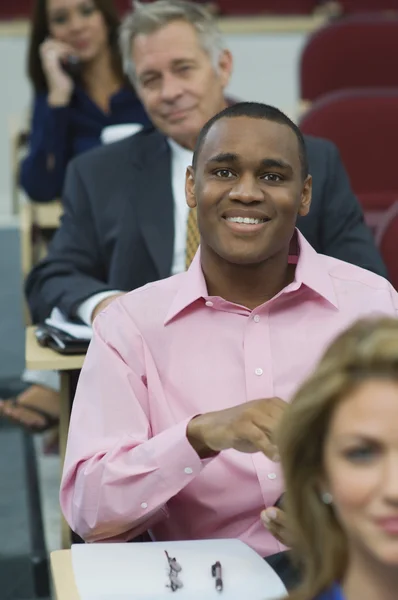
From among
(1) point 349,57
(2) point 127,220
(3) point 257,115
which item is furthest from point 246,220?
(1) point 349,57

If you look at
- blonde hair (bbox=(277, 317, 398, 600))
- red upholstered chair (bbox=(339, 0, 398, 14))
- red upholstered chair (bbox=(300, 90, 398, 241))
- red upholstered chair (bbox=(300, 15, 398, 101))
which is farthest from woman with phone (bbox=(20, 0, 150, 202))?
blonde hair (bbox=(277, 317, 398, 600))

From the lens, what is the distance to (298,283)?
1.76 meters

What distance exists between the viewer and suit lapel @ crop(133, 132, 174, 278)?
2.62m

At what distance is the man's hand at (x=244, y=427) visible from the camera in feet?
4.65

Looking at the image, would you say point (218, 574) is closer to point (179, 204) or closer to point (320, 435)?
Answer: point (320, 435)

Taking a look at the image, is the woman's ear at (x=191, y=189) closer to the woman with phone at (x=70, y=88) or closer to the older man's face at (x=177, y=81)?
the older man's face at (x=177, y=81)

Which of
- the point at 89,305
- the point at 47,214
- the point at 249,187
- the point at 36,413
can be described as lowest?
the point at 36,413

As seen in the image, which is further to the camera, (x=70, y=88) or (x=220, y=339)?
(x=70, y=88)

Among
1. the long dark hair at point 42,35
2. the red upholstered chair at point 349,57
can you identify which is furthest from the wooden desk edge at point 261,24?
the red upholstered chair at point 349,57

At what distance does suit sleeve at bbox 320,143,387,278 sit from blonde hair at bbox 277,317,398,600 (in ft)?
4.57

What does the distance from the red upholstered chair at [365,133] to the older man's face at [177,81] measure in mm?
668

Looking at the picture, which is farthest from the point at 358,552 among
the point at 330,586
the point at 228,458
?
the point at 228,458

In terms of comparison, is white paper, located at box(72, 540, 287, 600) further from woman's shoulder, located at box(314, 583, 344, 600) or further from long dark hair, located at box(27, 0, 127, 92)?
long dark hair, located at box(27, 0, 127, 92)

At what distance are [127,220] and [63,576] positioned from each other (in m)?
1.31
